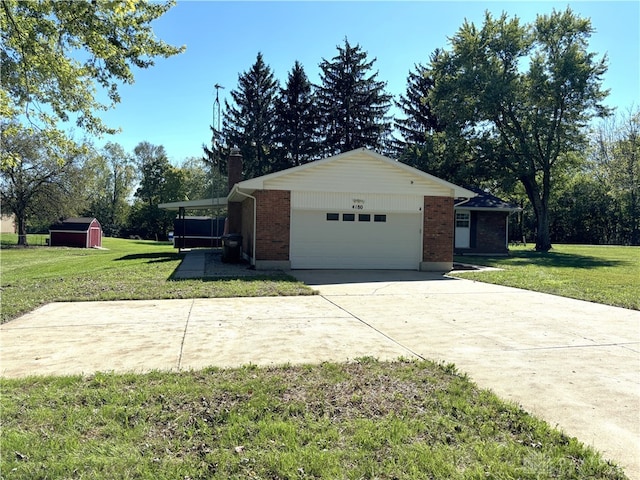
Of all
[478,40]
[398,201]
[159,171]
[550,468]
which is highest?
[478,40]

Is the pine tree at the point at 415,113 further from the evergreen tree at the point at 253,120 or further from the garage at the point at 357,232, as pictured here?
the garage at the point at 357,232

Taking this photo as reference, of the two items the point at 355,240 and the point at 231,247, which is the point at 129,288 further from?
the point at 355,240

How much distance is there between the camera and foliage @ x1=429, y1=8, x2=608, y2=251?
85.5 feet

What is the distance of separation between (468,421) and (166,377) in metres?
2.67

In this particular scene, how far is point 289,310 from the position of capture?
298 inches

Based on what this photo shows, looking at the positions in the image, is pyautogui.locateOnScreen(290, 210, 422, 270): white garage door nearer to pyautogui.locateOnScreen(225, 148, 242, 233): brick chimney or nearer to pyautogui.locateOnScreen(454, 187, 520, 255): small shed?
pyautogui.locateOnScreen(225, 148, 242, 233): brick chimney

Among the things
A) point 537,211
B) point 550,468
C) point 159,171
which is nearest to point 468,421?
point 550,468

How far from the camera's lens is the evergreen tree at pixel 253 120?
3806 cm

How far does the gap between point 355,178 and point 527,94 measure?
1856 centimetres

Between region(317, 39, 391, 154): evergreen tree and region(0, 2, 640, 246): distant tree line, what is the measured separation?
0.29ft

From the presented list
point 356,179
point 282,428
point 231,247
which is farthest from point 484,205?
point 282,428

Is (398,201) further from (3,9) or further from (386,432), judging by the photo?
(386,432)

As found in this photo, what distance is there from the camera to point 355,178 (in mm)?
14352

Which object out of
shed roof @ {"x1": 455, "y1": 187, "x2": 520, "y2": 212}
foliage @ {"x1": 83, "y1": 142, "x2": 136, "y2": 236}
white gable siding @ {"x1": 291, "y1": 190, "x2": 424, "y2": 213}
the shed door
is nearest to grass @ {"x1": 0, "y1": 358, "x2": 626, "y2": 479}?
white gable siding @ {"x1": 291, "y1": 190, "x2": 424, "y2": 213}
